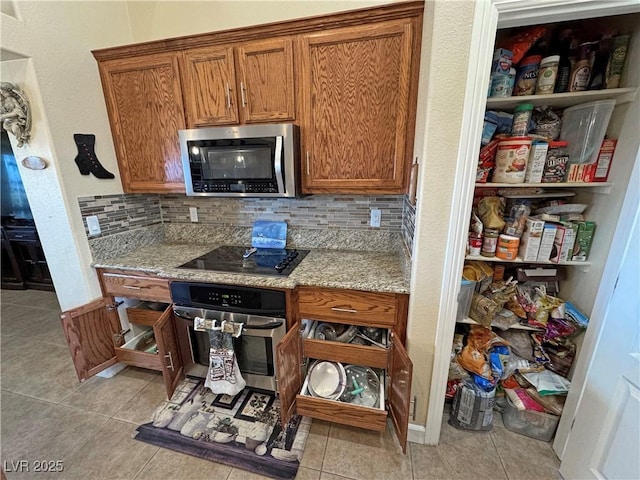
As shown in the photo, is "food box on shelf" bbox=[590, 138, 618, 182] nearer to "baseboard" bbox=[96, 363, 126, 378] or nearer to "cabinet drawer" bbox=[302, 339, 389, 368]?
"cabinet drawer" bbox=[302, 339, 389, 368]

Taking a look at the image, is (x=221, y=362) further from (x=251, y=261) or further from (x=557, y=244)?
(x=557, y=244)

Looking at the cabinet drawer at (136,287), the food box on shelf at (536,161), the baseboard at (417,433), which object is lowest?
the baseboard at (417,433)

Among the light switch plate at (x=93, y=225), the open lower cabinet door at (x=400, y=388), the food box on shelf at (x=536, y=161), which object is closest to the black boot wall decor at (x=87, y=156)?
the light switch plate at (x=93, y=225)

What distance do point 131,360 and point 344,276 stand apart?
162 centimetres

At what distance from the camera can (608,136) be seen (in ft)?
3.86

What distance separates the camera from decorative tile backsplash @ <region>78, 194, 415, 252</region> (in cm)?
173

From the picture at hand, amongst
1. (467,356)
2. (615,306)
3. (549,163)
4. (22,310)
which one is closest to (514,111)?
(549,163)

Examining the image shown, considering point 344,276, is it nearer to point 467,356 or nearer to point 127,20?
point 467,356

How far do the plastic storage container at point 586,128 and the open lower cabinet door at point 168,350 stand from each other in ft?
7.65

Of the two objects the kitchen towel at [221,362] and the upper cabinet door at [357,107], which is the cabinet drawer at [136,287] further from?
the upper cabinet door at [357,107]

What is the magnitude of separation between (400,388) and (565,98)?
154 centimetres

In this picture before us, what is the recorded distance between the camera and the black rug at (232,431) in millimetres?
1286

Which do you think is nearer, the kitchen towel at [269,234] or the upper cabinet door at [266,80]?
the upper cabinet door at [266,80]

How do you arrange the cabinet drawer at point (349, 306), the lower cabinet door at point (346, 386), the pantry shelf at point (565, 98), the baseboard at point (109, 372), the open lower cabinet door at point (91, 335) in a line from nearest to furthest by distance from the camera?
the pantry shelf at point (565, 98) < the lower cabinet door at point (346, 386) < the cabinet drawer at point (349, 306) < the open lower cabinet door at point (91, 335) < the baseboard at point (109, 372)
